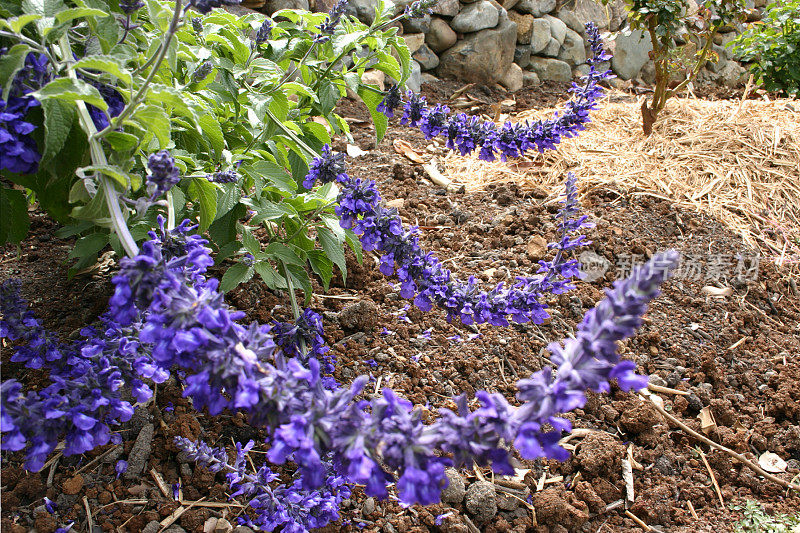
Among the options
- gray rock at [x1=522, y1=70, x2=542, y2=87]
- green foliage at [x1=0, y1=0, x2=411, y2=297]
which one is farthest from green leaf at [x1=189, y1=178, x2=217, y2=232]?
gray rock at [x1=522, y1=70, x2=542, y2=87]

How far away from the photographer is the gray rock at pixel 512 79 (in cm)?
669

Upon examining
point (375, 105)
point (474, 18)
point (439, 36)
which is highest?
point (474, 18)

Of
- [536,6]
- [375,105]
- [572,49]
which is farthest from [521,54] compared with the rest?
[375,105]

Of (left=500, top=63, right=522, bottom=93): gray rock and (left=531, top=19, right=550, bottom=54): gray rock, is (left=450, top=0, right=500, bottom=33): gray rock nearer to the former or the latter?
(left=500, top=63, right=522, bottom=93): gray rock

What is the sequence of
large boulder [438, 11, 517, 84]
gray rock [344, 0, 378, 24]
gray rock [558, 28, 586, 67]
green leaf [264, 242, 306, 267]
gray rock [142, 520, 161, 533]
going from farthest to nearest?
gray rock [558, 28, 586, 67], large boulder [438, 11, 517, 84], gray rock [344, 0, 378, 24], green leaf [264, 242, 306, 267], gray rock [142, 520, 161, 533]

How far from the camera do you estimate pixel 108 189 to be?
1038mm

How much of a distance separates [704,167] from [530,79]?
134 inches

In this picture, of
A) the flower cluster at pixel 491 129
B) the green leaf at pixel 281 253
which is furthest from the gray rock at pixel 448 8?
the green leaf at pixel 281 253

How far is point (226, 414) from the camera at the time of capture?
74.2 inches

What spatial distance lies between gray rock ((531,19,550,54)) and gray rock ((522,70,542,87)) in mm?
264

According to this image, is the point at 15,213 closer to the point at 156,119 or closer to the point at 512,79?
the point at 156,119

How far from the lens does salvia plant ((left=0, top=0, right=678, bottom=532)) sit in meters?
0.85

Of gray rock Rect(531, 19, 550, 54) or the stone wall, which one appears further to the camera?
gray rock Rect(531, 19, 550, 54)

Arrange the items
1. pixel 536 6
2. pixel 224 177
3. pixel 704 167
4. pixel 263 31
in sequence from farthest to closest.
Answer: pixel 536 6, pixel 704 167, pixel 263 31, pixel 224 177
